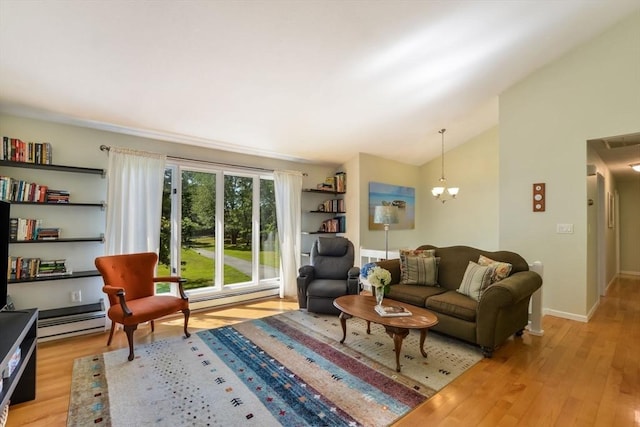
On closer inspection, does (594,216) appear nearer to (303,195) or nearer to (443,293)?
(443,293)

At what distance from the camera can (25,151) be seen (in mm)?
2982

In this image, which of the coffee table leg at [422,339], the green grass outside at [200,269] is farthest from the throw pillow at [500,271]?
the green grass outside at [200,269]

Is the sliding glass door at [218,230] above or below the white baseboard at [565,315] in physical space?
above

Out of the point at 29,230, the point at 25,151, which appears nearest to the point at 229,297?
the point at 29,230

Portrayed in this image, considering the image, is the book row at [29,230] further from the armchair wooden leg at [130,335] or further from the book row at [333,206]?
the book row at [333,206]

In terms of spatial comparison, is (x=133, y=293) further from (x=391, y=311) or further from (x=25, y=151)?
(x=391, y=311)

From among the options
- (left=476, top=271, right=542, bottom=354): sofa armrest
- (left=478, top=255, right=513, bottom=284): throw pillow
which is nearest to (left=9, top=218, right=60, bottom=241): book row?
(left=476, top=271, right=542, bottom=354): sofa armrest

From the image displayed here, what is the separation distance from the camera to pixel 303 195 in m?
5.30

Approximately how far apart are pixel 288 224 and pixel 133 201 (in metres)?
2.23

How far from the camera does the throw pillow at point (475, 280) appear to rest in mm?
2996

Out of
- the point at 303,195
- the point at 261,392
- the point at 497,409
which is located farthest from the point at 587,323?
the point at 303,195

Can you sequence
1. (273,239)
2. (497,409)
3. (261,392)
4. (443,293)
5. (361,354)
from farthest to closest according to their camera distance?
(273,239) → (443,293) → (361,354) → (261,392) → (497,409)

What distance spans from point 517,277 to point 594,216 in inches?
90.7

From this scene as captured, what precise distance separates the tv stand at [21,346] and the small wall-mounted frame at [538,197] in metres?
5.32
